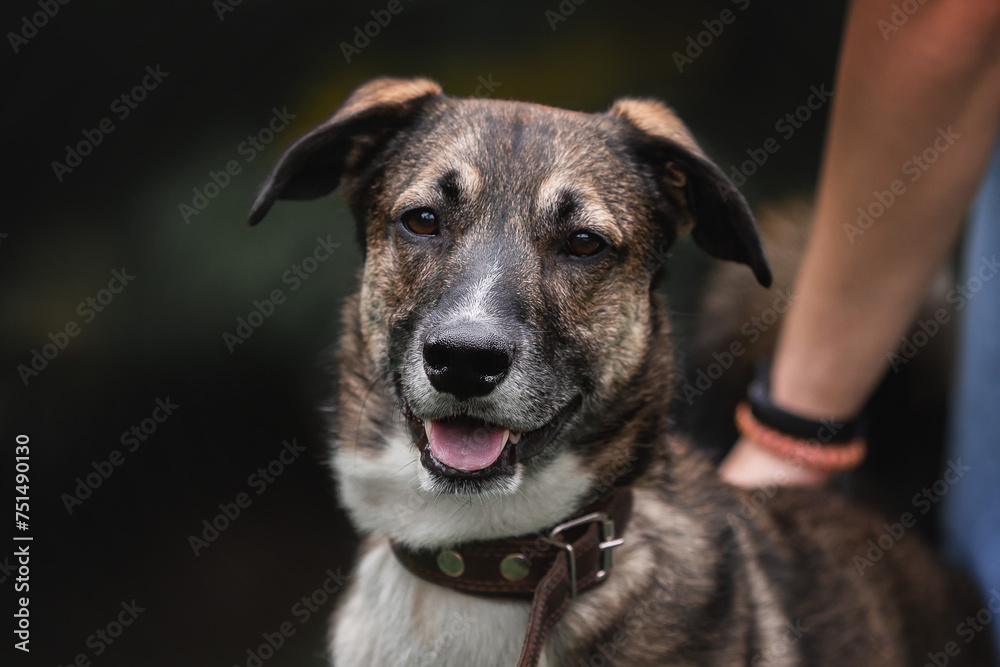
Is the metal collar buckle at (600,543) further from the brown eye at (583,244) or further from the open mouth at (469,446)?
the brown eye at (583,244)

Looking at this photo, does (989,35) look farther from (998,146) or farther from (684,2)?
(684,2)

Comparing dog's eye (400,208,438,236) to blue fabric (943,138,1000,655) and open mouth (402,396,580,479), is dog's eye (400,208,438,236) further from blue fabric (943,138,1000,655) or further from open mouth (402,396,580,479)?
blue fabric (943,138,1000,655)

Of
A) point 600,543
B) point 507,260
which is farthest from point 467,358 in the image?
point 600,543

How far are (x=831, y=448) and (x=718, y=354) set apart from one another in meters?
0.64

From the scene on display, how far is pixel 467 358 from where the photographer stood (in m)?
2.05

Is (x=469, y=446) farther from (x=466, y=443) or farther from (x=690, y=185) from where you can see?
(x=690, y=185)

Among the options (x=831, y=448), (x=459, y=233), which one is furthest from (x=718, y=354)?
(x=459, y=233)

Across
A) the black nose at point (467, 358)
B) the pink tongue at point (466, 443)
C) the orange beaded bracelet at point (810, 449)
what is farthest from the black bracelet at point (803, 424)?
the black nose at point (467, 358)

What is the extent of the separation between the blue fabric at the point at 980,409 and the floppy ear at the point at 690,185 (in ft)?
4.58

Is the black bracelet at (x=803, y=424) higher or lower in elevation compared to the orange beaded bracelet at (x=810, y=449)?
higher

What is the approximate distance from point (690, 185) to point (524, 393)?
0.89m

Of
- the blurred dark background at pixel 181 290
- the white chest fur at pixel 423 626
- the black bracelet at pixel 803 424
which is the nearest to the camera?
the white chest fur at pixel 423 626

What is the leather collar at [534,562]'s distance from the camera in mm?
2242

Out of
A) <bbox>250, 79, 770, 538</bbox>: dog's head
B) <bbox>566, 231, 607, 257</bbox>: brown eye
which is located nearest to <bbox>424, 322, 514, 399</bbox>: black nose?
<bbox>250, 79, 770, 538</bbox>: dog's head
